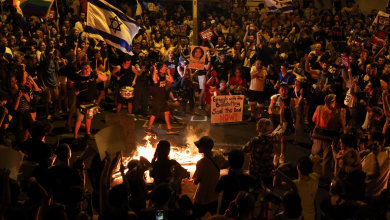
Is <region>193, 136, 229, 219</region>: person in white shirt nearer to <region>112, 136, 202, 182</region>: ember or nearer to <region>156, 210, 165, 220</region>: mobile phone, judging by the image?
<region>156, 210, 165, 220</region>: mobile phone

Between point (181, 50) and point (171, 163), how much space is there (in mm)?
10332

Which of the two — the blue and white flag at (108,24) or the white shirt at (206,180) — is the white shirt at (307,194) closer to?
the white shirt at (206,180)

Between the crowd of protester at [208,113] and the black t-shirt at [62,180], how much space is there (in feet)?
0.05

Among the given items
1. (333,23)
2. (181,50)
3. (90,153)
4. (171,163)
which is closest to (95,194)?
(90,153)

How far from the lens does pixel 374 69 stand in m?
Result: 10.8

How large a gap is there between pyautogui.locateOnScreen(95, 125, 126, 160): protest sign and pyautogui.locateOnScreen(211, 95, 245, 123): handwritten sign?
6.29 metres

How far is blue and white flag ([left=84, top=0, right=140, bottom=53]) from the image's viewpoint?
929 cm

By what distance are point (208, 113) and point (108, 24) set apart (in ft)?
16.7

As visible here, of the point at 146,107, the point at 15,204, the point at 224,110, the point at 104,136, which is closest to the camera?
the point at 15,204

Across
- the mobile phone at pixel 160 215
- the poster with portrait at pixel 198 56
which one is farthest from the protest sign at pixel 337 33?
the mobile phone at pixel 160 215

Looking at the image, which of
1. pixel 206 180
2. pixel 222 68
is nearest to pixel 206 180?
pixel 206 180

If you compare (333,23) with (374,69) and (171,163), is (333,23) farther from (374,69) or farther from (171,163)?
(171,163)

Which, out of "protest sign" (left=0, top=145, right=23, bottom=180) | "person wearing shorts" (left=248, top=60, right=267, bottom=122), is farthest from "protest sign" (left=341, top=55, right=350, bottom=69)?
"protest sign" (left=0, top=145, right=23, bottom=180)

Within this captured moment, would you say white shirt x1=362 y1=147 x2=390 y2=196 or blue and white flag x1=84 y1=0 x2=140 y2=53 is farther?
blue and white flag x1=84 y1=0 x2=140 y2=53
